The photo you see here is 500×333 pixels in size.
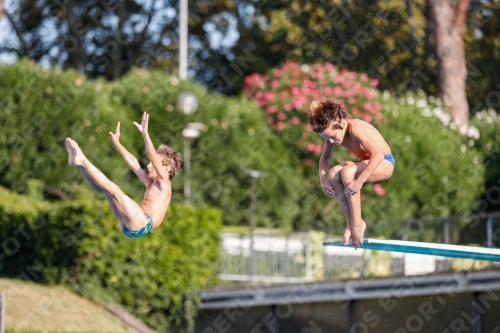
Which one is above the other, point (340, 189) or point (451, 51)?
point (451, 51)

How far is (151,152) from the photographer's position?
7953mm

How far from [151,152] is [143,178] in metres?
0.63

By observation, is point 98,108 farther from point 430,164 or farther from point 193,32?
point 193,32

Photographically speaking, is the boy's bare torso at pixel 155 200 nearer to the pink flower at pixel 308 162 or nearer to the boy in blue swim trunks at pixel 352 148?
the boy in blue swim trunks at pixel 352 148

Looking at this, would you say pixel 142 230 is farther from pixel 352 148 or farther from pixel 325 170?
pixel 352 148

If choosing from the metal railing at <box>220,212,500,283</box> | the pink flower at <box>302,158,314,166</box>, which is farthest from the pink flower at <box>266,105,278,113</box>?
the metal railing at <box>220,212,500,283</box>

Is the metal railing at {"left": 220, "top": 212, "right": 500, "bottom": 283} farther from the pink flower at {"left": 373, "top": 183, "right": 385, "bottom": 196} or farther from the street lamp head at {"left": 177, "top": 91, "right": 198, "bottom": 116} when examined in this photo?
the pink flower at {"left": 373, "top": 183, "right": 385, "bottom": 196}

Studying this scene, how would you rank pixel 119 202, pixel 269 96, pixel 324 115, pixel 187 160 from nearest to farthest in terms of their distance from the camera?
pixel 324 115 < pixel 119 202 < pixel 187 160 < pixel 269 96

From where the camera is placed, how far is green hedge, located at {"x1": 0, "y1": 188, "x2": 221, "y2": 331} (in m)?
15.9

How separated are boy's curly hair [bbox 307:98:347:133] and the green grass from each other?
8000mm

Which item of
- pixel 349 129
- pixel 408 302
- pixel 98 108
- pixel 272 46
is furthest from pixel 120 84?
pixel 349 129

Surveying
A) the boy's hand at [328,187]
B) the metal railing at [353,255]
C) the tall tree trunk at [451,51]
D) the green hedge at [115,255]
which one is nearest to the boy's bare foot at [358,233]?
the boy's hand at [328,187]

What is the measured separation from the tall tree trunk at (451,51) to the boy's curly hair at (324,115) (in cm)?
1716

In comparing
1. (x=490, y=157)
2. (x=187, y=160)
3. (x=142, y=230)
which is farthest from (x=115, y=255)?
(x=490, y=157)
